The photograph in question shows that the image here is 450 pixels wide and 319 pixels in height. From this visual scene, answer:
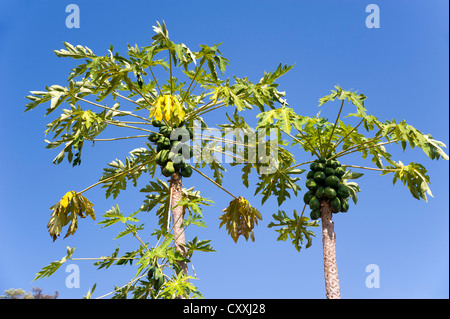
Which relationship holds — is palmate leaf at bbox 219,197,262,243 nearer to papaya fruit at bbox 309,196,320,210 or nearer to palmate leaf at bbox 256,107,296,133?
papaya fruit at bbox 309,196,320,210

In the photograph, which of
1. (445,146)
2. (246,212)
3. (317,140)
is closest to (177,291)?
(246,212)

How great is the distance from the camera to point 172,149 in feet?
37.2

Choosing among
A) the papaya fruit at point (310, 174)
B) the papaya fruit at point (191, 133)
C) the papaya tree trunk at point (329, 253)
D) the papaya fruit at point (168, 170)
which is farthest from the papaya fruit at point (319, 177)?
the papaya fruit at point (168, 170)

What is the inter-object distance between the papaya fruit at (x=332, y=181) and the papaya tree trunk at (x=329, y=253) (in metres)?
0.43

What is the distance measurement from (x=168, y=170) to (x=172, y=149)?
528mm

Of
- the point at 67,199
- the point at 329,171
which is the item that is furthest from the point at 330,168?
the point at 67,199

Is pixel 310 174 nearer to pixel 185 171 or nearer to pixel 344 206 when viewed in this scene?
pixel 344 206

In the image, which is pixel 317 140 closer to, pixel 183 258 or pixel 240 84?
pixel 240 84

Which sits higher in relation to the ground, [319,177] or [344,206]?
[319,177]

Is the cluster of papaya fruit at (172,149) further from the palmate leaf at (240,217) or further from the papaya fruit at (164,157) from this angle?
the palmate leaf at (240,217)

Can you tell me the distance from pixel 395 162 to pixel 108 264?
286 inches

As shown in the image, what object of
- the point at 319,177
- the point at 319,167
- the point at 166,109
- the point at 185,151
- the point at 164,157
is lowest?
the point at 319,177

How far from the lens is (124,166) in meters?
13.5

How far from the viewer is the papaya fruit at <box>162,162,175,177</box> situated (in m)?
11.1
